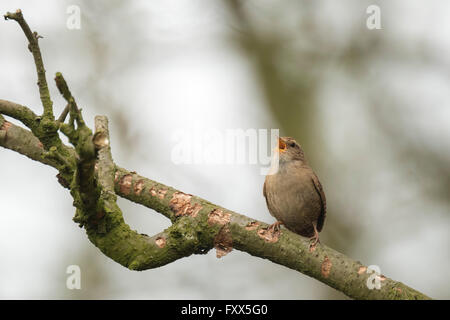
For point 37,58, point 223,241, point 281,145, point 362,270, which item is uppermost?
point 281,145

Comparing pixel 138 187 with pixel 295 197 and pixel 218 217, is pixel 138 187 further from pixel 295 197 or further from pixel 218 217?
pixel 295 197

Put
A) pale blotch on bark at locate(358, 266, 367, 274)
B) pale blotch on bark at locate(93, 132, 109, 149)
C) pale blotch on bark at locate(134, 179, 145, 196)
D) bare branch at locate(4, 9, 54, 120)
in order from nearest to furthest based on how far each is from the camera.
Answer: pale blotch on bark at locate(93, 132, 109, 149) < bare branch at locate(4, 9, 54, 120) < pale blotch on bark at locate(358, 266, 367, 274) < pale blotch on bark at locate(134, 179, 145, 196)

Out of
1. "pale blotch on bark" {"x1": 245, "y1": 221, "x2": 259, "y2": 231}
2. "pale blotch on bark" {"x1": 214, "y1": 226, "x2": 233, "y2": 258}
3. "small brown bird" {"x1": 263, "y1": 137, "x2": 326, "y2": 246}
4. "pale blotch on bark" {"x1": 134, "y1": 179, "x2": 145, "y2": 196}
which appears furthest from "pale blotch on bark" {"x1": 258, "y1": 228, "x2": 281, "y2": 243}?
"small brown bird" {"x1": 263, "y1": 137, "x2": 326, "y2": 246}

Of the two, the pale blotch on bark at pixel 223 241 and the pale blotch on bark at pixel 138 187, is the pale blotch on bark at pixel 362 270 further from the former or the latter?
the pale blotch on bark at pixel 138 187

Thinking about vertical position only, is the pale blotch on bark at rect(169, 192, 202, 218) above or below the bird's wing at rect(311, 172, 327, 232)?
below

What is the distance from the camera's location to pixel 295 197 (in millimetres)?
4973

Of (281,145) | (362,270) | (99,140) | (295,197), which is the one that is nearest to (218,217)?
(362,270)

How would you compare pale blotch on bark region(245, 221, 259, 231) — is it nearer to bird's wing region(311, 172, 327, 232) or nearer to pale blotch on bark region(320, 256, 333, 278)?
pale blotch on bark region(320, 256, 333, 278)

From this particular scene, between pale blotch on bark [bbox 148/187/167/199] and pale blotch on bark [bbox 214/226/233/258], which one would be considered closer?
pale blotch on bark [bbox 214/226/233/258]

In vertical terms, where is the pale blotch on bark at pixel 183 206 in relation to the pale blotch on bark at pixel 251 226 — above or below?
above

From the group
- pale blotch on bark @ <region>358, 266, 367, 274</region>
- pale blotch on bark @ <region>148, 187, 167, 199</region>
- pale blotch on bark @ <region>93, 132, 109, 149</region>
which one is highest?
pale blotch on bark @ <region>148, 187, 167, 199</region>

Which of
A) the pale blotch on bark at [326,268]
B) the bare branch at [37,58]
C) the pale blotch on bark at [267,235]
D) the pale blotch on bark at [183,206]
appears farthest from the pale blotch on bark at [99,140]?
the pale blotch on bark at [326,268]

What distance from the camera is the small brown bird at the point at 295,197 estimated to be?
16.3 feet

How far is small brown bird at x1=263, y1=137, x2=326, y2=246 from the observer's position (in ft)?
16.3
